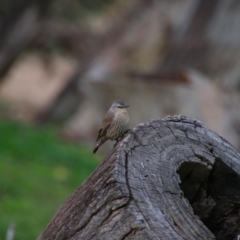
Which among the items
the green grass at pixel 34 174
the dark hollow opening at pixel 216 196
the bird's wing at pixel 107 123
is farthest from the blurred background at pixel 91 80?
the dark hollow opening at pixel 216 196

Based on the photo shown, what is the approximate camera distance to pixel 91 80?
14156 millimetres

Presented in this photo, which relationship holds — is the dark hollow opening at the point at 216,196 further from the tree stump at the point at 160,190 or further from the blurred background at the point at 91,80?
the blurred background at the point at 91,80

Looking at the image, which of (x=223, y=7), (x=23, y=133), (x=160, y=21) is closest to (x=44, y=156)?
(x=23, y=133)

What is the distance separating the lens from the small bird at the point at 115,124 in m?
5.06

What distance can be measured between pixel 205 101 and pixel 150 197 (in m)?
9.02

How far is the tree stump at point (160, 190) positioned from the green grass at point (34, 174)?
13.8 ft

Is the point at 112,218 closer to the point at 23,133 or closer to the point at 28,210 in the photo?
the point at 28,210

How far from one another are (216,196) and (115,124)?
119 cm

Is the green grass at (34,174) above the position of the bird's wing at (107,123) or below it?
above

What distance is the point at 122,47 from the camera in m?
16.9

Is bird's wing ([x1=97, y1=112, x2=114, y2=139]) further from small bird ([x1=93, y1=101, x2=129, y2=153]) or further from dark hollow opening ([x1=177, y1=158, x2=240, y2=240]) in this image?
dark hollow opening ([x1=177, y1=158, x2=240, y2=240])

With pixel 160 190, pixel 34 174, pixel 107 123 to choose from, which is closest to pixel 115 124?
pixel 107 123

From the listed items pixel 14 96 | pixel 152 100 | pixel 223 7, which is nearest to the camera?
pixel 152 100

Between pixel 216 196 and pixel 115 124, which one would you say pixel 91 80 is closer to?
pixel 115 124
